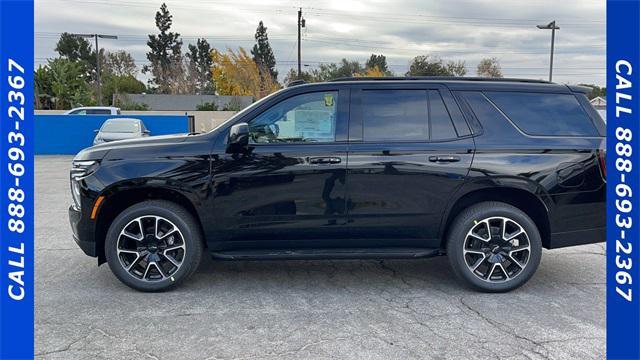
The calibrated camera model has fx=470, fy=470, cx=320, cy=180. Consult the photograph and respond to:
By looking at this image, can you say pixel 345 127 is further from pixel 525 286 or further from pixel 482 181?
pixel 525 286

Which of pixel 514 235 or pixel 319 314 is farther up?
pixel 514 235

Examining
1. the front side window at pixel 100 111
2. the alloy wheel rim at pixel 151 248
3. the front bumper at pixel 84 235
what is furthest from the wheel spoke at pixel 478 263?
the front side window at pixel 100 111

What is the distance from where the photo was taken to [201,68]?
7312 cm

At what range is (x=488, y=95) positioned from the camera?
14.8 ft

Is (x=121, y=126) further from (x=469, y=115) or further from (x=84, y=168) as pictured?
(x=469, y=115)

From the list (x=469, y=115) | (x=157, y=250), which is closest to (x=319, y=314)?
(x=157, y=250)

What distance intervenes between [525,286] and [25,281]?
4.28 m

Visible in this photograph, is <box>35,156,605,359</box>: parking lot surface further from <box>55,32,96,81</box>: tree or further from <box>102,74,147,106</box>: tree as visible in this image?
<box>55,32,96,81</box>: tree

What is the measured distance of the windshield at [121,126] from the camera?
54.2 feet

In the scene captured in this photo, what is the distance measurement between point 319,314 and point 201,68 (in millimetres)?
73934

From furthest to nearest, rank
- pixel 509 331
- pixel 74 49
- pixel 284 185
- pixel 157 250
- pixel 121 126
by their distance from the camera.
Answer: pixel 74 49
pixel 121 126
pixel 157 250
pixel 284 185
pixel 509 331

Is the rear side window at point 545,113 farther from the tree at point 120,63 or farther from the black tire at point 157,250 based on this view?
the tree at point 120,63

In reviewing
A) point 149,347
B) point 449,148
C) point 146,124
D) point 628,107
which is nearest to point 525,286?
point 449,148

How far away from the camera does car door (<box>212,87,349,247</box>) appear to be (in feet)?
14.0
